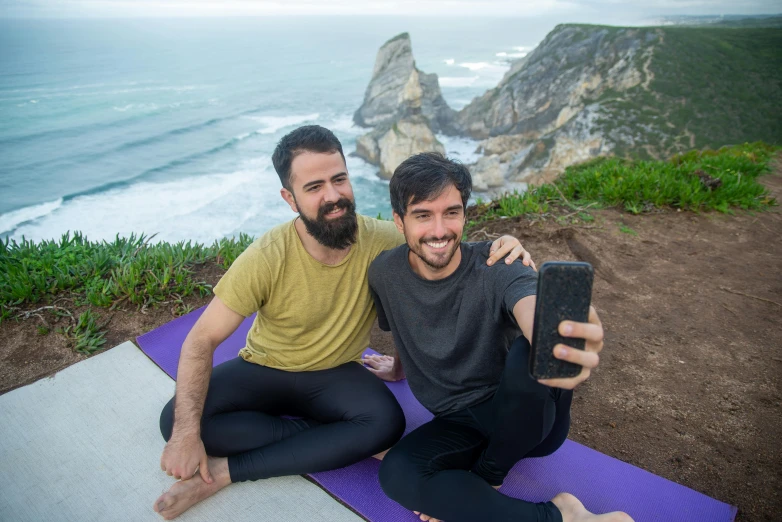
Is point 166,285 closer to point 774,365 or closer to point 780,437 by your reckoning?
point 780,437

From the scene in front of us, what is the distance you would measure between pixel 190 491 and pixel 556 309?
1.84m

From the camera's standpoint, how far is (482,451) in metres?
2.04

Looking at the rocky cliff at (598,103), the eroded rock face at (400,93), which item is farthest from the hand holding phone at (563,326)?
the eroded rock face at (400,93)

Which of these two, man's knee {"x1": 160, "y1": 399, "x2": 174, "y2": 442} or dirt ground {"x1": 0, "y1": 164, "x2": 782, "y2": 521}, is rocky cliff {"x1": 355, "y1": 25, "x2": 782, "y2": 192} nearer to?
dirt ground {"x1": 0, "y1": 164, "x2": 782, "y2": 521}

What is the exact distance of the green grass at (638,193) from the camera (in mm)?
5254

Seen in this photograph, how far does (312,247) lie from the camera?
7.77ft

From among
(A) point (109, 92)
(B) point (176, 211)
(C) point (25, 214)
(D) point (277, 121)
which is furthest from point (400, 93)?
(C) point (25, 214)

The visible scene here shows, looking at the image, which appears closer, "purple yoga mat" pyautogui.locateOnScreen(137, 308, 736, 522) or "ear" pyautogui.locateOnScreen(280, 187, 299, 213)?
"purple yoga mat" pyautogui.locateOnScreen(137, 308, 736, 522)

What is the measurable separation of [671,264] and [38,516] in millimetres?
5008

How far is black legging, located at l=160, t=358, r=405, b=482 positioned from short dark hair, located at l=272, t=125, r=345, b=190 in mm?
1048

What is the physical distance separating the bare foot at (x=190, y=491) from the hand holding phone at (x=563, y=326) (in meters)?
1.62

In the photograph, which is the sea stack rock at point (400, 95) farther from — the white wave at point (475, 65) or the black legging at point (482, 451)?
the white wave at point (475, 65)

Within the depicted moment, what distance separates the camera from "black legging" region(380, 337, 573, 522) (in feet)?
5.26

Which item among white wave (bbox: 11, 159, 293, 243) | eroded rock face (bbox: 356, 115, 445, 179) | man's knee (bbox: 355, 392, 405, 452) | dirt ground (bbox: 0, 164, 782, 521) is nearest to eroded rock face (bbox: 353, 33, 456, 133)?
eroded rock face (bbox: 356, 115, 445, 179)
